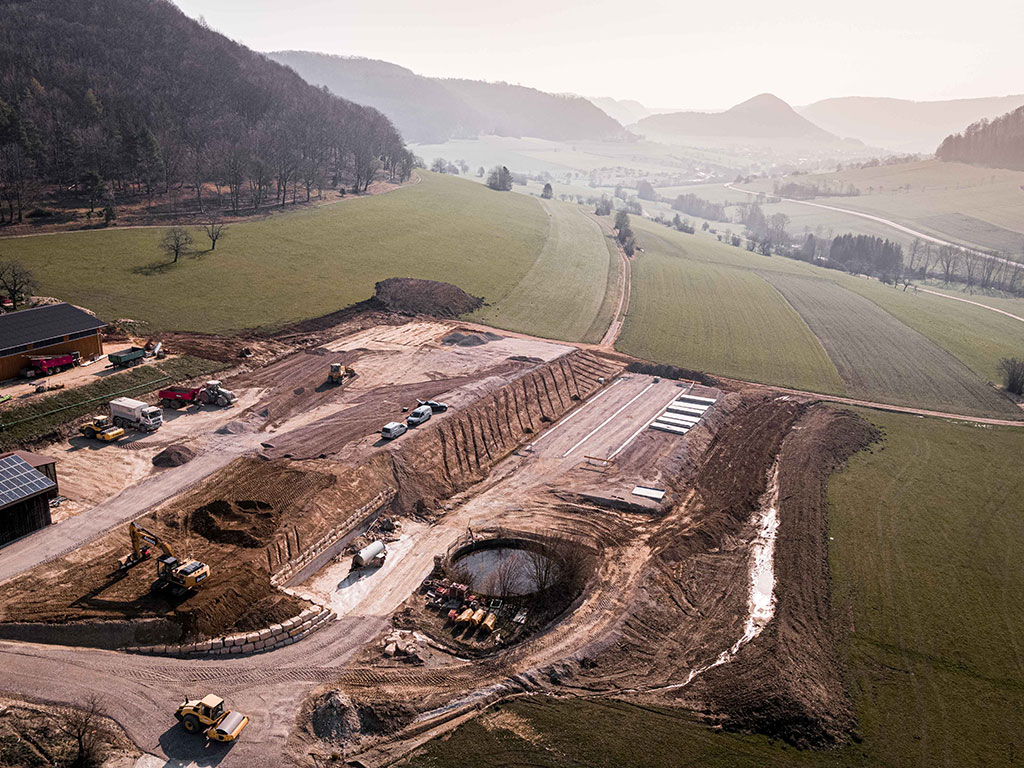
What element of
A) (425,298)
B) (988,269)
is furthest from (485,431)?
(988,269)

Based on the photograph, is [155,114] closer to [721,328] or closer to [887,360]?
[721,328]

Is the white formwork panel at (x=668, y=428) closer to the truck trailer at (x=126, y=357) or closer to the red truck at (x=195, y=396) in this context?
the red truck at (x=195, y=396)

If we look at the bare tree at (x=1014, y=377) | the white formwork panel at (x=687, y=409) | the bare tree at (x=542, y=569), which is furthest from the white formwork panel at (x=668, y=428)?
the bare tree at (x=1014, y=377)

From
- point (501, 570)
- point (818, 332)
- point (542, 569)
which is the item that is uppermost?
point (818, 332)

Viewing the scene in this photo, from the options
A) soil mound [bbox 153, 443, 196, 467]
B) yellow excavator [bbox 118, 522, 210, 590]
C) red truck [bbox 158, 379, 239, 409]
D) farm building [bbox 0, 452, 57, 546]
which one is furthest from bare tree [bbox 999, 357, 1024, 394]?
farm building [bbox 0, 452, 57, 546]

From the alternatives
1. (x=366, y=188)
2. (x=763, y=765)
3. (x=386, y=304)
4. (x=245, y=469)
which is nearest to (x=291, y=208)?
(x=366, y=188)

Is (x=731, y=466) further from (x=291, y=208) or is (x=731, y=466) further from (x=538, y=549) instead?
(x=291, y=208)

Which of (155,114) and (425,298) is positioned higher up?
(155,114)
